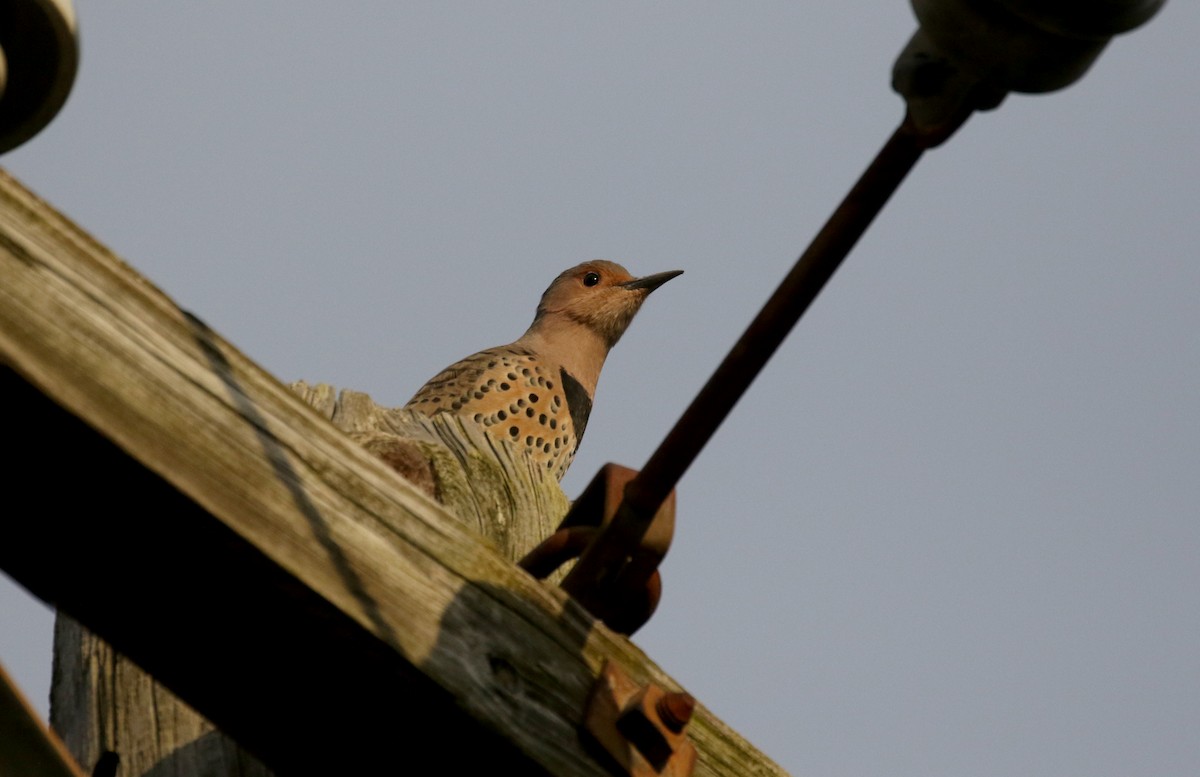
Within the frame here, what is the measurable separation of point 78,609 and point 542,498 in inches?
69.5

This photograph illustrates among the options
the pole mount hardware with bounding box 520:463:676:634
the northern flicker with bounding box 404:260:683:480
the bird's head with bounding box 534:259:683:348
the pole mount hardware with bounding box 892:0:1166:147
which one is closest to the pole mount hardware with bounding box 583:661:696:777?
the pole mount hardware with bounding box 520:463:676:634

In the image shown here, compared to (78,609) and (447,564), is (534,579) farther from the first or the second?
(78,609)

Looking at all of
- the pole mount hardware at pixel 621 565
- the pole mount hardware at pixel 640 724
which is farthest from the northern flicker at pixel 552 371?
the pole mount hardware at pixel 640 724

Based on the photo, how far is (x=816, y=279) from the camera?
1.62 m

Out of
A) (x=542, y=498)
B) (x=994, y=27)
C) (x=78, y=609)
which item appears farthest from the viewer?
(x=542, y=498)

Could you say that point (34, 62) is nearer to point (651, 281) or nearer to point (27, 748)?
point (27, 748)

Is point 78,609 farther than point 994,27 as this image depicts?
Yes

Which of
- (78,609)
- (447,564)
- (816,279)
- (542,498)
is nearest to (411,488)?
(447,564)

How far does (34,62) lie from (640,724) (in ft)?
3.11

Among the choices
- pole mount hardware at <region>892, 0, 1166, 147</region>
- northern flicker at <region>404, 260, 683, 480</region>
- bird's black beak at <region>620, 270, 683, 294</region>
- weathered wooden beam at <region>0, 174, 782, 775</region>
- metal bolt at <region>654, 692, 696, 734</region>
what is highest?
bird's black beak at <region>620, 270, 683, 294</region>

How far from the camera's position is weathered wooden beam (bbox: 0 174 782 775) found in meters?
1.48

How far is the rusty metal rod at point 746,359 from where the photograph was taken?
158 centimetres

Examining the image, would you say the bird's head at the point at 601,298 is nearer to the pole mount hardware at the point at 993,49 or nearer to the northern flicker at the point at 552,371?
the northern flicker at the point at 552,371

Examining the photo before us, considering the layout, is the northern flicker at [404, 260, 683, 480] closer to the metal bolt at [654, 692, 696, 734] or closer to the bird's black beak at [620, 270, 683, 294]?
the bird's black beak at [620, 270, 683, 294]
